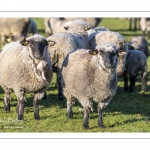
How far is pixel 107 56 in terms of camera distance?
701 cm

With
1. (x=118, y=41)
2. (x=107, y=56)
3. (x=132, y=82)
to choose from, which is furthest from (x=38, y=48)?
(x=132, y=82)

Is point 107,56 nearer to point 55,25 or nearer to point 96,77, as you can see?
point 96,77

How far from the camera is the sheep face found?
276 inches

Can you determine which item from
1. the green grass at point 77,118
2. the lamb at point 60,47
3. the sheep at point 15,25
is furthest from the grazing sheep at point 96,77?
the sheep at point 15,25

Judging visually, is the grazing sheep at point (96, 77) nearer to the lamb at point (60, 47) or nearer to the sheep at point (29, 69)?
the sheep at point (29, 69)

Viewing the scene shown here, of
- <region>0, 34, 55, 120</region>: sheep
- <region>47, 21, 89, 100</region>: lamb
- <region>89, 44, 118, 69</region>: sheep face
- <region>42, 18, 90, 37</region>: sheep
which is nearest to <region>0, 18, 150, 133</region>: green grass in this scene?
<region>0, 34, 55, 120</region>: sheep

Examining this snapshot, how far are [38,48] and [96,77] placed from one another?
1.04 meters

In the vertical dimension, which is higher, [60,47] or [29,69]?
[60,47]

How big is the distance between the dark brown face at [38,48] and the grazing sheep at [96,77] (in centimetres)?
60

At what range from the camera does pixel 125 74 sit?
11.1m

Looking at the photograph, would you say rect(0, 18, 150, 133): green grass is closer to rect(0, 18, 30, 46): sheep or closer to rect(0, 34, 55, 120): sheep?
rect(0, 34, 55, 120): sheep

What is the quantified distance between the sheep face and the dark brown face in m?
0.94

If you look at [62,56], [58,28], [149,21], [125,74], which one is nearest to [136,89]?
[125,74]

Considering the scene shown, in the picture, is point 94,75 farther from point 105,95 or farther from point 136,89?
point 136,89
